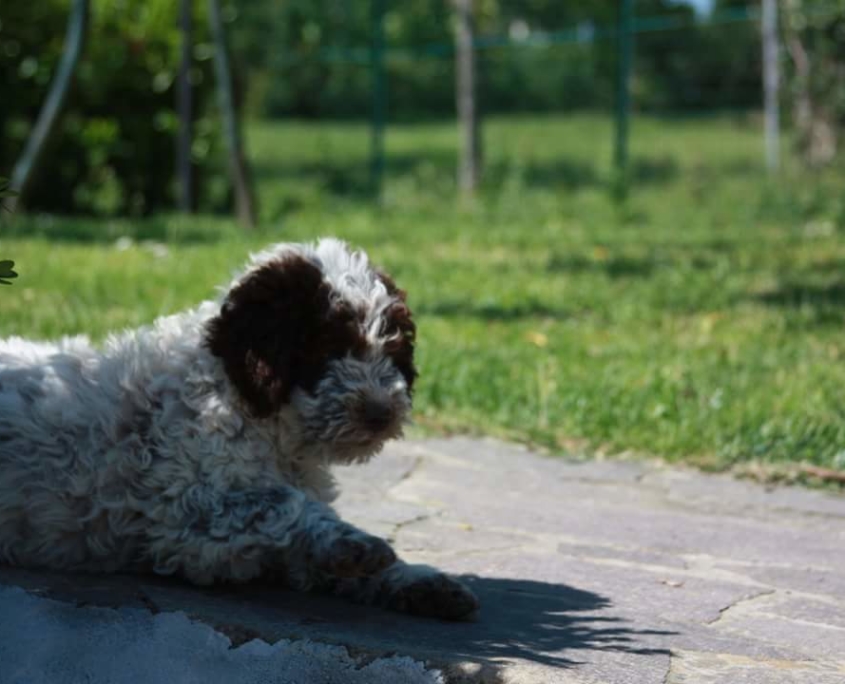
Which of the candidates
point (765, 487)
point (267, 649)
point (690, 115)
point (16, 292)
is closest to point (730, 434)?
point (765, 487)

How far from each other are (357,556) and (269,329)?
65 centimetres

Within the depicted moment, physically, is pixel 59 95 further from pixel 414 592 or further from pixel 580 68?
pixel 580 68

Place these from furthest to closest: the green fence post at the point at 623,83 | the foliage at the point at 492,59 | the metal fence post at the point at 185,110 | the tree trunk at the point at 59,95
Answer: the foliage at the point at 492,59, the green fence post at the point at 623,83, the metal fence post at the point at 185,110, the tree trunk at the point at 59,95

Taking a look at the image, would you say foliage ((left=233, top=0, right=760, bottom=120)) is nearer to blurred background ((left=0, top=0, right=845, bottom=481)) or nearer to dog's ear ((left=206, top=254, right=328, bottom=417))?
blurred background ((left=0, top=0, right=845, bottom=481))

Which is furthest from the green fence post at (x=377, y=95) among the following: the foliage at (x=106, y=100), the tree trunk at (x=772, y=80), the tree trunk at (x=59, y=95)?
the tree trunk at (x=59, y=95)

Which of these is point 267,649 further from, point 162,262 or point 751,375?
point 162,262

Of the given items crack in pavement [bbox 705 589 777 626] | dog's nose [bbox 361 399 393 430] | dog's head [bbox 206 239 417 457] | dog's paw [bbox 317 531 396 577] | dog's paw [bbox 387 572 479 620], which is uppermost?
dog's head [bbox 206 239 417 457]

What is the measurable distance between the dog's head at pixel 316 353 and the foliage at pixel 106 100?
414 inches

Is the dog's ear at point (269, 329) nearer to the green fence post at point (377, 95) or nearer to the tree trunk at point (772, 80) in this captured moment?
the green fence post at point (377, 95)

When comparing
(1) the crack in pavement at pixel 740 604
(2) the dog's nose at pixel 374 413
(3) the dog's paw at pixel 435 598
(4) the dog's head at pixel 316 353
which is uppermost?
(4) the dog's head at pixel 316 353

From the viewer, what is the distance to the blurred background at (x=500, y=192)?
6836 mm

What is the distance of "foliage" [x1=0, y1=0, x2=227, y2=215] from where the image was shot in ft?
46.4

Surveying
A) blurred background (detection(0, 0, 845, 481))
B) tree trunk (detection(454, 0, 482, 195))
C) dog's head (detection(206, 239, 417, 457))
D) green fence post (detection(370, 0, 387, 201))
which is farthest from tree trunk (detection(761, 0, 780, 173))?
dog's head (detection(206, 239, 417, 457))

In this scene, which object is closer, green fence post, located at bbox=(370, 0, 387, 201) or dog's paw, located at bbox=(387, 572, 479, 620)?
dog's paw, located at bbox=(387, 572, 479, 620)
